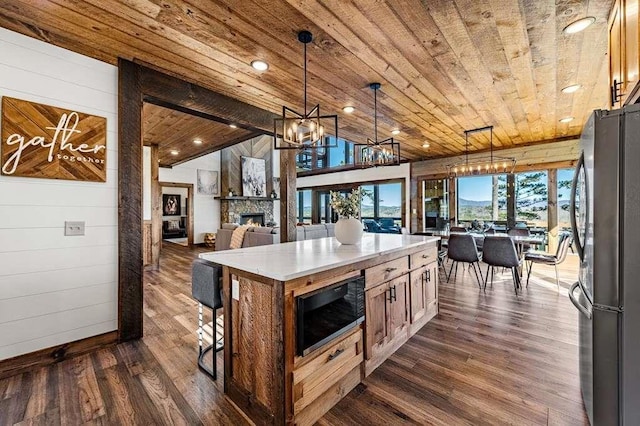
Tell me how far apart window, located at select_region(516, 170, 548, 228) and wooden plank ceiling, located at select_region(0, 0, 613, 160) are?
271 centimetres

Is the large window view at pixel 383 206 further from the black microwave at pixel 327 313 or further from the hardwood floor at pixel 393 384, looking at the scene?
the black microwave at pixel 327 313

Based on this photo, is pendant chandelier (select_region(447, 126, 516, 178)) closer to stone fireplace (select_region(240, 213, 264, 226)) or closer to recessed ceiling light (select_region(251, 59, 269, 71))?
recessed ceiling light (select_region(251, 59, 269, 71))

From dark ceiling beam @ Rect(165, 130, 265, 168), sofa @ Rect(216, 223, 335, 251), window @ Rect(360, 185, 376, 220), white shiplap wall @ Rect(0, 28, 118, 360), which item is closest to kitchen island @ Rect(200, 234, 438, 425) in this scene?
white shiplap wall @ Rect(0, 28, 118, 360)

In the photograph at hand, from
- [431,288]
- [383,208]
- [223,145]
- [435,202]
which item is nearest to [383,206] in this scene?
[383,208]

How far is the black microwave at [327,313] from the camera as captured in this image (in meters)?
1.60

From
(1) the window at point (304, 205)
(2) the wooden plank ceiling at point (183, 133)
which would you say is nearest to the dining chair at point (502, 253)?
(2) the wooden plank ceiling at point (183, 133)

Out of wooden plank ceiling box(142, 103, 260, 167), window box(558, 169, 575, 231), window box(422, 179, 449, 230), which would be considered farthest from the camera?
window box(422, 179, 449, 230)

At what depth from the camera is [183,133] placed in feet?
19.0

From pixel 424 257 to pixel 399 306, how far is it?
0.70 m

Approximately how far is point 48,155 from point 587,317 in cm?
393

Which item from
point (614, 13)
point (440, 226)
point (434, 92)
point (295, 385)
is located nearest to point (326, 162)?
point (440, 226)

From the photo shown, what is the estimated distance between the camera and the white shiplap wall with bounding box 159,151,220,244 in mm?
8945

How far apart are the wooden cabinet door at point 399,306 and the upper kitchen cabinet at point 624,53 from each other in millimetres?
1933

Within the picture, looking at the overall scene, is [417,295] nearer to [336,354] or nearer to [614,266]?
[336,354]
